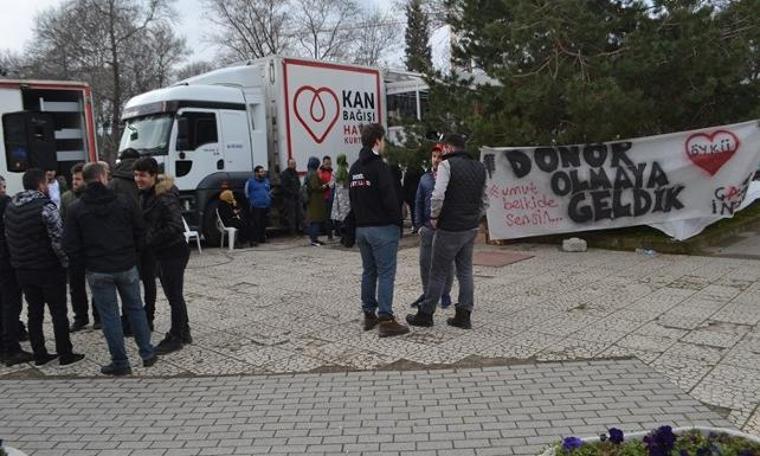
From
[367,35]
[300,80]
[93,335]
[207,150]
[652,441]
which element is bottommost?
[93,335]

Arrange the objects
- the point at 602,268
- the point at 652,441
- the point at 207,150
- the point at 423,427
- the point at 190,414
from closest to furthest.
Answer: the point at 652,441 < the point at 423,427 < the point at 190,414 < the point at 602,268 < the point at 207,150

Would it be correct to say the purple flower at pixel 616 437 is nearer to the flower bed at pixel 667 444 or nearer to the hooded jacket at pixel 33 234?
the flower bed at pixel 667 444

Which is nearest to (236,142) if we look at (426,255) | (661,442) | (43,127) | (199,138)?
(199,138)

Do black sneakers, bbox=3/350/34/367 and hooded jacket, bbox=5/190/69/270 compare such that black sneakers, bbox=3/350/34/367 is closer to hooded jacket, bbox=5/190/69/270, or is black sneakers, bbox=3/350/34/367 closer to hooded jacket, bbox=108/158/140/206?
hooded jacket, bbox=5/190/69/270

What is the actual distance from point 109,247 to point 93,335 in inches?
76.0

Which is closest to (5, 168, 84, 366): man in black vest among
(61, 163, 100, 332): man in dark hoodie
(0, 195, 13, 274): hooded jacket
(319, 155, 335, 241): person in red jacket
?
(0, 195, 13, 274): hooded jacket

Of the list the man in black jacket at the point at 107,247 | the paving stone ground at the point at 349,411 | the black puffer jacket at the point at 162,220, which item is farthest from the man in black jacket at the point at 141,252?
the paving stone ground at the point at 349,411

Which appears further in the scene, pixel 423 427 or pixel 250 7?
pixel 250 7

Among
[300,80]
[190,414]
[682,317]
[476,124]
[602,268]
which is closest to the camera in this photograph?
[190,414]

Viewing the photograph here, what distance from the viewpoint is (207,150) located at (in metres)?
12.6

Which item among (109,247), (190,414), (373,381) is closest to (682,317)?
(373,381)

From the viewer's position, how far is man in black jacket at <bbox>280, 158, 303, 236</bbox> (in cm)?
1317

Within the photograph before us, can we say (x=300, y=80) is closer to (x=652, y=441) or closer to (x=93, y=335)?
(x=93, y=335)

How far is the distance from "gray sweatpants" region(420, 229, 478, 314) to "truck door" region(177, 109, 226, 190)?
297 inches
